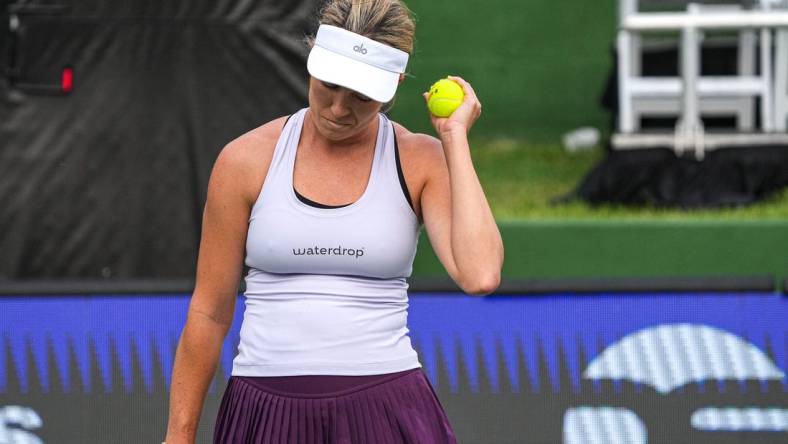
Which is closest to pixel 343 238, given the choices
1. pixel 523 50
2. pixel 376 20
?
pixel 376 20

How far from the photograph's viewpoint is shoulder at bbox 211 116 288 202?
245 cm

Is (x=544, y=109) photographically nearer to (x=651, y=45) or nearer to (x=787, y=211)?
(x=651, y=45)

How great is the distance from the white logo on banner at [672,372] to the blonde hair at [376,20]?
2097mm

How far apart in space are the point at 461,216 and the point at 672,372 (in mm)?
2143

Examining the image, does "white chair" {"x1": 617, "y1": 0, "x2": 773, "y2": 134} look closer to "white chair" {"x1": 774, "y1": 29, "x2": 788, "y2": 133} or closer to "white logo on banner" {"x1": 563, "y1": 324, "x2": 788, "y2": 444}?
"white chair" {"x1": 774, "y1": 29, "x2": 788, "y2": 133}

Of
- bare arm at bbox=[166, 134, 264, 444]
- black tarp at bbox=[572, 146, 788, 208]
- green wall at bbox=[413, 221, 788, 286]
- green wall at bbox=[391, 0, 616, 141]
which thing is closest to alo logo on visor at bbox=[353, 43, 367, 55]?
bare arm at bbox=[166, 134, 264, 444]

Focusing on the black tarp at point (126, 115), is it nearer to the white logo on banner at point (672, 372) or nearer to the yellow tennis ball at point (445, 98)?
the white logo on banner at point (672, 372)

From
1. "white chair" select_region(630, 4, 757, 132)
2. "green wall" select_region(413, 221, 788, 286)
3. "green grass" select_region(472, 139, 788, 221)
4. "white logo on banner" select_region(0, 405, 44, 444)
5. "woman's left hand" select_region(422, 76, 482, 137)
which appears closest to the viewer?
"woman's left hand" select_region(422, 76, 482, 137)

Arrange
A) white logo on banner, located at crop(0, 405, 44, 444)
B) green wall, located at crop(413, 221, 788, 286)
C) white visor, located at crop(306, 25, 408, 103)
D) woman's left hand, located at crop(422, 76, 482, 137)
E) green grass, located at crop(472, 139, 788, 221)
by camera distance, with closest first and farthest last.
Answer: white visor, located at crop(306, 25, 408, 103) → woman's left hand, located at crop(422, 76, 482, 137) → white logo on banner, located at crop(0, 405, 44, 444) → green wall, located at crop(413, 221, 788, 286) → green grass, located at crop(472, 139, 788, 221)

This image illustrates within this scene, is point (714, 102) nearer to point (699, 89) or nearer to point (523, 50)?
point (699, 89)

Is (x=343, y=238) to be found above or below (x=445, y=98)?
below

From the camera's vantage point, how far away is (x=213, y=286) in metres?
2.55

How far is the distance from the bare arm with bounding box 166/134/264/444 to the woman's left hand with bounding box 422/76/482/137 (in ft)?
1.26

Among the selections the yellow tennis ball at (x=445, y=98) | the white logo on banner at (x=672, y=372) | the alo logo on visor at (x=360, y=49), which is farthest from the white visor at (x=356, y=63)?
the white logo on banner at (x=672, y=372)
